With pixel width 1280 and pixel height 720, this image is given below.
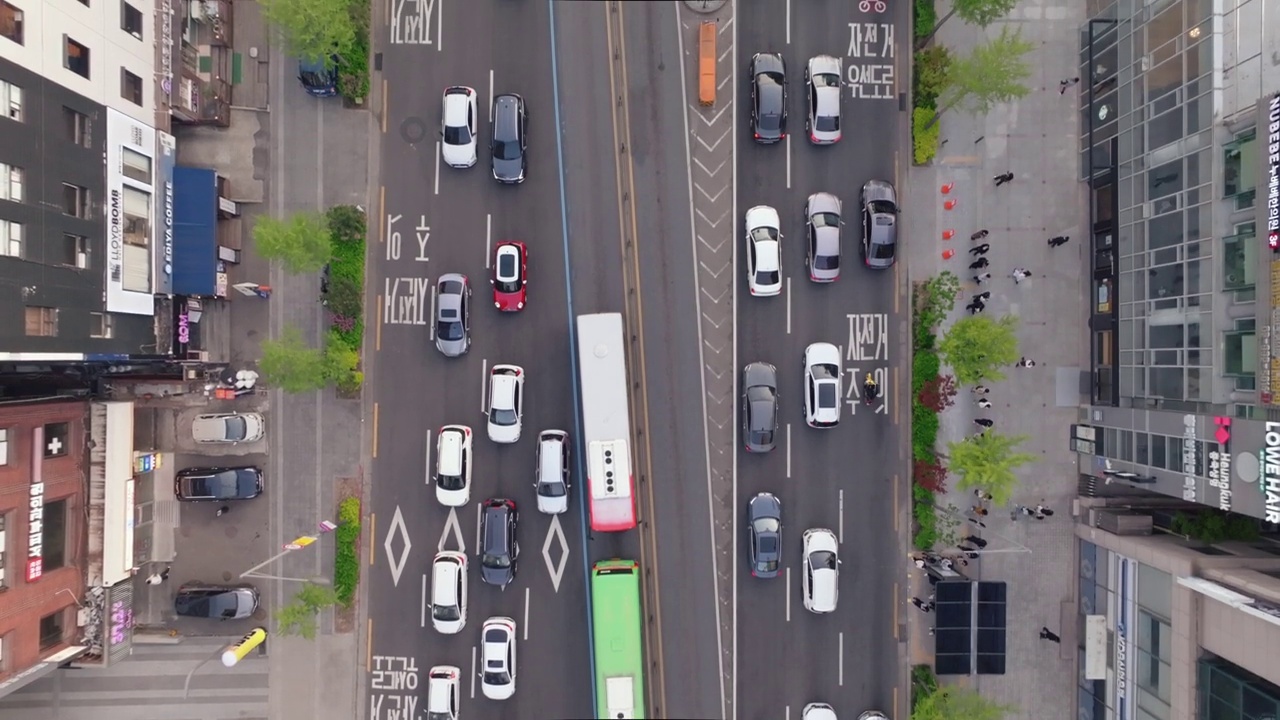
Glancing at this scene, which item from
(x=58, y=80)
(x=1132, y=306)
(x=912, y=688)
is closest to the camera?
(x=58, y=80)

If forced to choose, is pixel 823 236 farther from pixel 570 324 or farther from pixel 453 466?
pixel 453 466

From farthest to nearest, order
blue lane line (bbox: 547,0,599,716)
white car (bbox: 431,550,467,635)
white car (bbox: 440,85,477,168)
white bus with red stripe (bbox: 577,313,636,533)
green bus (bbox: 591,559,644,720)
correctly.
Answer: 1. blue lane line (bbox: 547,0,599,716)
2. white car (bbox: 431,550,467,635)
3. white car (bbox: 440,85,477,168)
4. white bus with red stripe (bbox: 577,313,636,533)
5. green bus (bbox: 591,559,644,720)

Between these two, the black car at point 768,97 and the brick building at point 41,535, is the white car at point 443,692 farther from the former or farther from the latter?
the black car at point 768,97

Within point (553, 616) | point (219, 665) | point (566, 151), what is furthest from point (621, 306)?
point (219, 665)

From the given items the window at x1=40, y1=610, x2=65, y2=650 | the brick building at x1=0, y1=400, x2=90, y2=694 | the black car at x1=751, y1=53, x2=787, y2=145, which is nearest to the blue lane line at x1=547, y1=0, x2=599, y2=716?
the black car at x1=751, y1=53, x2=787, y2=145

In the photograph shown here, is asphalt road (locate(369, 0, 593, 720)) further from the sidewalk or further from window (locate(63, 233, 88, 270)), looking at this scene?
the sidewalk

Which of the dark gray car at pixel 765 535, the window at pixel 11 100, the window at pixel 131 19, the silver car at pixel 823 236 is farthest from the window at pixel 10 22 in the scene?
the dark gray car at pixel 765 535

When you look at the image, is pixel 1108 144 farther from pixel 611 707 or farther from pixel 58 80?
pixel 58 80
